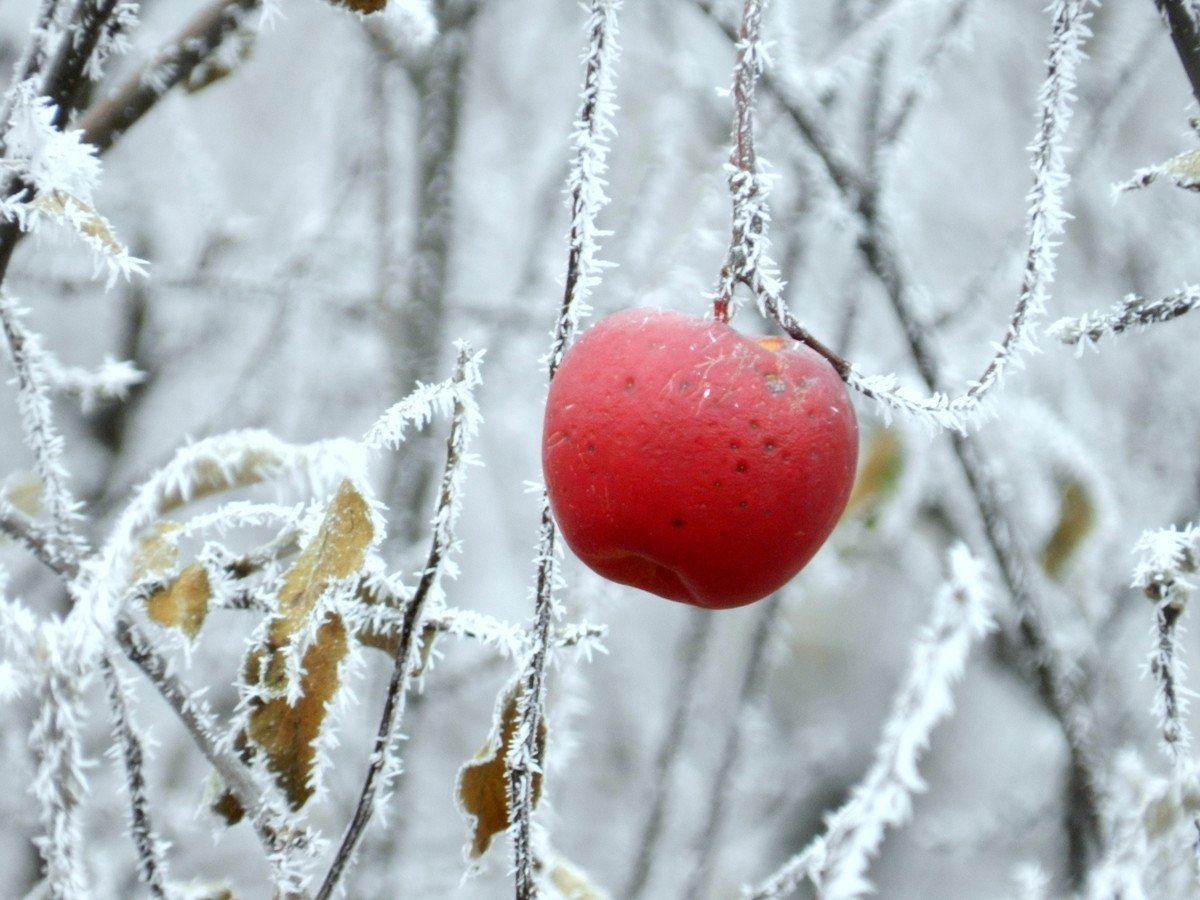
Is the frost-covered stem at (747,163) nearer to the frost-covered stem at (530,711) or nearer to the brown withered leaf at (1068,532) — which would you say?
the frost-covered stem at (530,711)

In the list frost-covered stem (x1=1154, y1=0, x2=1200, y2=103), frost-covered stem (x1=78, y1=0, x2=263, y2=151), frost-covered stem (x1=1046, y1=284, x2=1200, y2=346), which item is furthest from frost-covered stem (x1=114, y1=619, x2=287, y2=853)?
frost-covered stem (x1=1154, y1=0, x2=1200, y2=103)

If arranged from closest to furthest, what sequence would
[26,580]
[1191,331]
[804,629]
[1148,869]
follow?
[1148,869] → [26,580] → [1191,331] → [804,629]

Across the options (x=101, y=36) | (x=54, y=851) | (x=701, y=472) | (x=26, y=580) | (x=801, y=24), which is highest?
(x=801, y=24)

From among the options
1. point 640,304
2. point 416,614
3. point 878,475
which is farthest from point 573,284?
point 878,475

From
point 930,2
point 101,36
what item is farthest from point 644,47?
point 101,36

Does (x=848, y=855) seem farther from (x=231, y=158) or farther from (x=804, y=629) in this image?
(x=804, y=629)

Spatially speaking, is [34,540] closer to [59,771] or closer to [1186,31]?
[59,771]

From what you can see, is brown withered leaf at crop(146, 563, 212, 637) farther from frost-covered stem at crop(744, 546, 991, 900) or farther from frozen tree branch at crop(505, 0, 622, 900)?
frost-covered stem at crop(744, 546, 991, 900)
